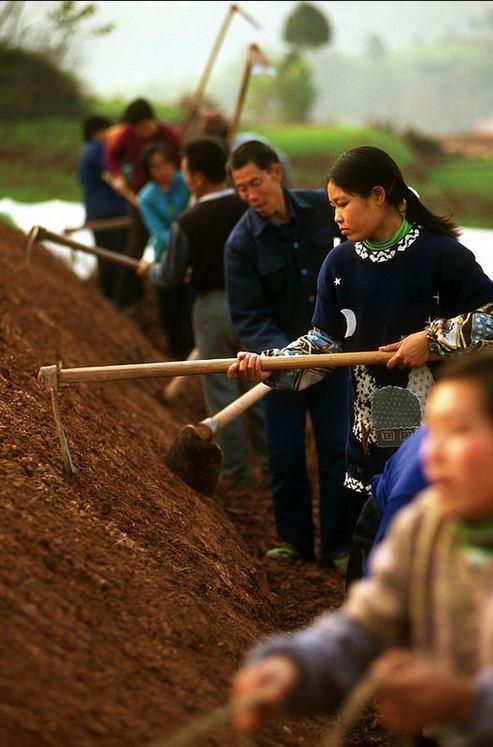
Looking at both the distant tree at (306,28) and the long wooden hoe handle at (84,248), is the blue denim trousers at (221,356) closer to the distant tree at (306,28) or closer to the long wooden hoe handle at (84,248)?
the long wooden hoe handle at (84,248)

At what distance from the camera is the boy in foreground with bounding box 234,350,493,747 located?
1.93m

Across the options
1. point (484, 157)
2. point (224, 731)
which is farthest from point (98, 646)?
point (484, 157)

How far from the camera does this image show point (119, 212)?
37.7 feet

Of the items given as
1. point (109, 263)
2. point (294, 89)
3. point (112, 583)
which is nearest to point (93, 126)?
point (109, 263)

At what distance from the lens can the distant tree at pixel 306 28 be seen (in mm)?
42031

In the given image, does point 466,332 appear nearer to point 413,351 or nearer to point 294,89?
point 413,351

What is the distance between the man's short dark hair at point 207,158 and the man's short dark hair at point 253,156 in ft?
4.61

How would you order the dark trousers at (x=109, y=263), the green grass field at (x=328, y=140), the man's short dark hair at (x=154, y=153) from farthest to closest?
the green grass field at (x=328, y=140), the dark trousers at (x=109, y=263), the man's short dark hair at (x=154, y=153)

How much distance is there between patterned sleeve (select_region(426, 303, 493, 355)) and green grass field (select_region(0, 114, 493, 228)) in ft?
56.4

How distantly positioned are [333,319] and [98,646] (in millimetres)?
1556

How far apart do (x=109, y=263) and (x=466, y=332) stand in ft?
25.9

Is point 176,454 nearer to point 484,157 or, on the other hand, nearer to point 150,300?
point 150,300

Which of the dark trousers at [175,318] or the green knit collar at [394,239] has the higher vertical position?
the dark trousers at [175,318]

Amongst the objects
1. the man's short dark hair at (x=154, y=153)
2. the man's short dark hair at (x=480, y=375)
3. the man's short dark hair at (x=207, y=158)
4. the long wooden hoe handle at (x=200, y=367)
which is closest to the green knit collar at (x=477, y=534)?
the man's short dark hair at (x=480, y=375)
